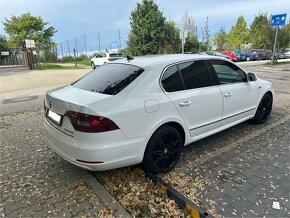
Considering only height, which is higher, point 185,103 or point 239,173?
point 185,103

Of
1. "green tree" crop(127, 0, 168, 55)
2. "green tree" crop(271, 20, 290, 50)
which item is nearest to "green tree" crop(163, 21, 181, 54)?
"green tree" crop(127, 0, 168, 55)

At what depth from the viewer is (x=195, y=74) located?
12.2 ft

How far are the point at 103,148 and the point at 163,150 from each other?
0.92 meters

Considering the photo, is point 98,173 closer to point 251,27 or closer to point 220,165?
point 220,165

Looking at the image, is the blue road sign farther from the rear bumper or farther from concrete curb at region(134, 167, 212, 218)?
the rear bumper

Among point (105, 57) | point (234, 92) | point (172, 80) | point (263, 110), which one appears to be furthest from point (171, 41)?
point (172, 80)

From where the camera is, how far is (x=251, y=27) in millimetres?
41469

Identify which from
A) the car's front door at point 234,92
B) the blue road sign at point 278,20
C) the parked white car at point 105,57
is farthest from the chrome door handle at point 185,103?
the parked white car at point 105,57

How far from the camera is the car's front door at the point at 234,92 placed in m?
4.09

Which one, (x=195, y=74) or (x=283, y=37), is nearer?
(x=195, y=74)

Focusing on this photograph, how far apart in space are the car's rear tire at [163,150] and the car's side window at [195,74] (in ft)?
2.42

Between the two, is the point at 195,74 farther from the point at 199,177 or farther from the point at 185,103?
the point at 199,177

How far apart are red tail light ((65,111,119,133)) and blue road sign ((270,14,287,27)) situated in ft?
57.4

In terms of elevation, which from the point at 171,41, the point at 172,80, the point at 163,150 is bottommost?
the point at 163,150
